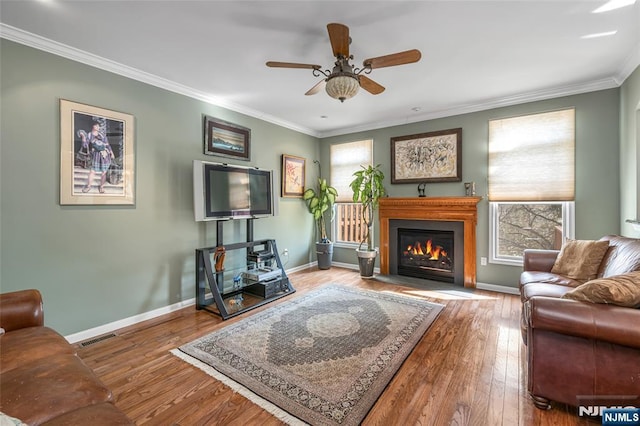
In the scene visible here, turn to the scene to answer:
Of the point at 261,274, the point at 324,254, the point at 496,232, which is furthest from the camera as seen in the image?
the point at 324,254

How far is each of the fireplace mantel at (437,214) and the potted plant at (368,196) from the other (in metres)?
0.17

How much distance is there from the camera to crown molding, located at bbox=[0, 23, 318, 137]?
2271 millimetres

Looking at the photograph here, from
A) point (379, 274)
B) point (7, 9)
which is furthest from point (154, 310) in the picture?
point (379, 274)

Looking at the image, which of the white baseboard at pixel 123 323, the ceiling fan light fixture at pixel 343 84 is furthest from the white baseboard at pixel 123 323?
the ceiling fan light fixture at pixel 343 84

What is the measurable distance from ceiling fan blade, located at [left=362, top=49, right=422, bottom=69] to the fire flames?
10.3ft

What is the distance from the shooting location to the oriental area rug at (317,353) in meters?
1.77

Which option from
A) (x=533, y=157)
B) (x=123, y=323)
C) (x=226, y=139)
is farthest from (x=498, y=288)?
(x=123, y=323)

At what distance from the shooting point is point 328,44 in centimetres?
251

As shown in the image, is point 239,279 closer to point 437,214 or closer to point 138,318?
point 138,318

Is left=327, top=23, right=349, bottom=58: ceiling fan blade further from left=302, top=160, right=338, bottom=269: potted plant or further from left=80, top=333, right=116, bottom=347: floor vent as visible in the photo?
left=80, top=333, right=116, bottom=347: floor vent

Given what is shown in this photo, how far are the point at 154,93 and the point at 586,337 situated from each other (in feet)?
14.1

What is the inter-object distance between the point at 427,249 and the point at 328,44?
3.47m

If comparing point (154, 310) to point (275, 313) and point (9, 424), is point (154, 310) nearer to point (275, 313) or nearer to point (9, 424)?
point (275, 313)

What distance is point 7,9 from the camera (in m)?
2.02
